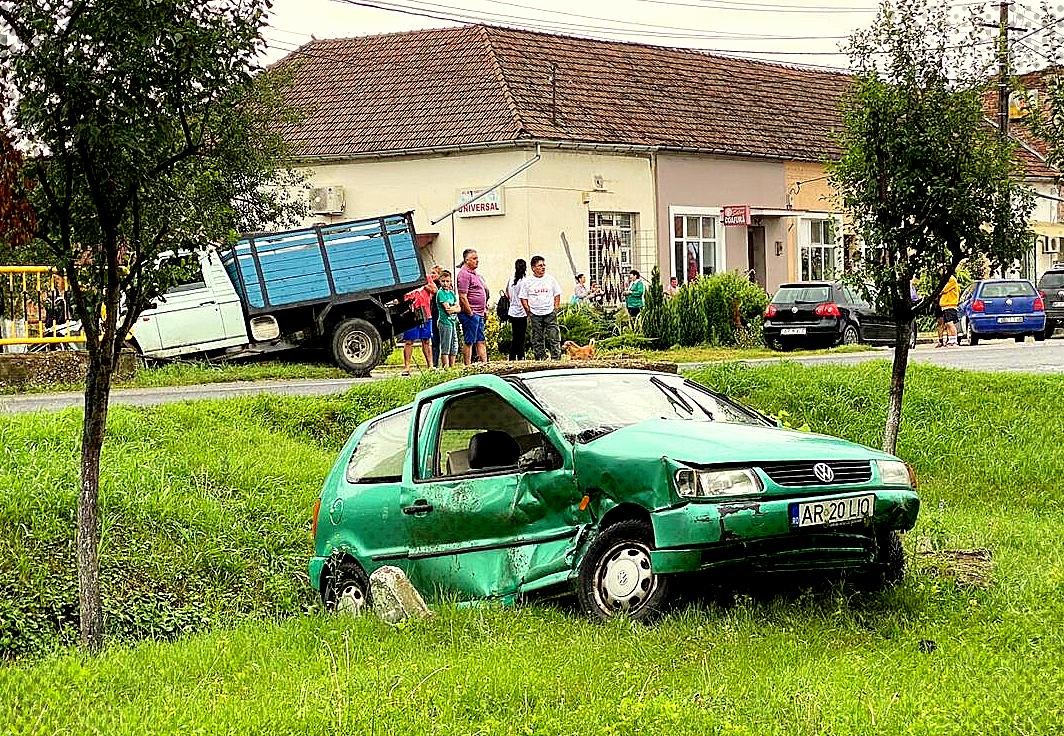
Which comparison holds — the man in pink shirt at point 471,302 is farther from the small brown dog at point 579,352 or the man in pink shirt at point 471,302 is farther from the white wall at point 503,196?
the white wall at point 503,196

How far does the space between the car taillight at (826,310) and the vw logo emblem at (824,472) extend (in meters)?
24.9

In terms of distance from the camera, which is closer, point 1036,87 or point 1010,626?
point 1010,626

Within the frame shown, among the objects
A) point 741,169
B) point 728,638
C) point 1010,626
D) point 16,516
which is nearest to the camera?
point 728,638

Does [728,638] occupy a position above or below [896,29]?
below

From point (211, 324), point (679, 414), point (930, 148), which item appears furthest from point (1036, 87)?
point (211, 324)

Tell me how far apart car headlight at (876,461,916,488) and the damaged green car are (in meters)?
0.01

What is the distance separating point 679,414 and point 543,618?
5.44 feet

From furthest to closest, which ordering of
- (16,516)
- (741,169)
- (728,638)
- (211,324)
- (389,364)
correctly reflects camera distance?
(741,169) < (389,364) < (211,324) < (16,516) < (728,638)

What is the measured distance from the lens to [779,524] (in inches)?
326

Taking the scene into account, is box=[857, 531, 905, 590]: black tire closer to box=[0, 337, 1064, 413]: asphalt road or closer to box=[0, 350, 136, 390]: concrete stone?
box=[0, 337, 1064, 413]: asphalt road

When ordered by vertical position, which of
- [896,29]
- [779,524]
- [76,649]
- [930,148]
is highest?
[896,29]

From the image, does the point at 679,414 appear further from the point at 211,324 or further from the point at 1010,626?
the point at 211,324

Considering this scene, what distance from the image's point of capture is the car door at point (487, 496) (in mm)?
8938

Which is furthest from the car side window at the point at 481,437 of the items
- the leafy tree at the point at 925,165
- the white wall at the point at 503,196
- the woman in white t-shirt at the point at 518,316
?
the white wall at the point at 503,196
